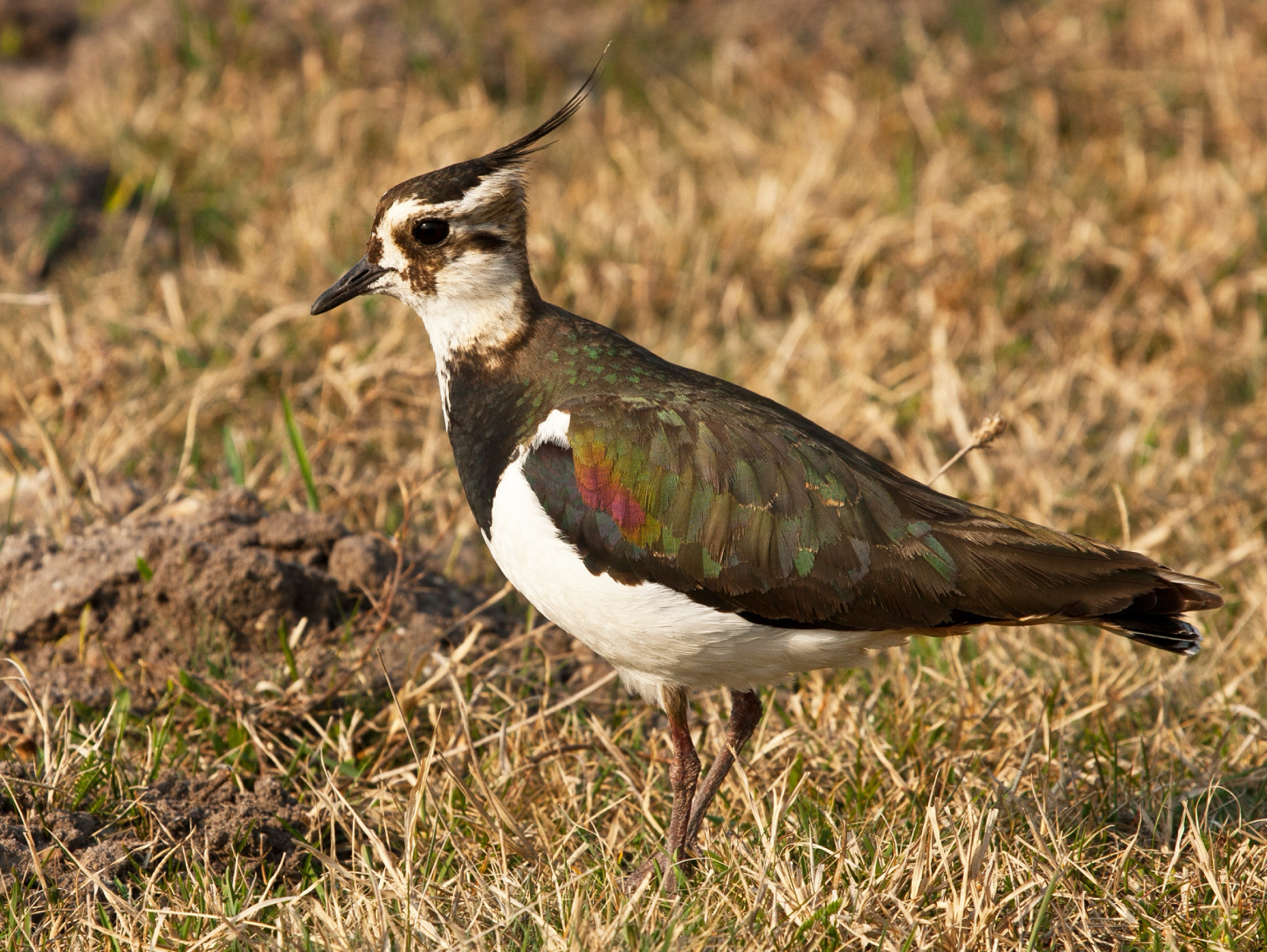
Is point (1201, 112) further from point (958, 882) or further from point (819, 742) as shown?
point (958, 882)

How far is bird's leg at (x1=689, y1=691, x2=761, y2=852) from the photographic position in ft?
12.0

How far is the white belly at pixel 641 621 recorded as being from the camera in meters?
3.40

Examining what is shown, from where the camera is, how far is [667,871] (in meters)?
3.30

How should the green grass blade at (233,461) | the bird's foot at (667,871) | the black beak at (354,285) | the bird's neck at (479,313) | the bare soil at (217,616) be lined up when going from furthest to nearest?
the green grass blade at (233,461) → the bare soil at (217,616) → the black beak at (354,285) → the bird's neck at (479,313) → the bird's foot at (667,871)

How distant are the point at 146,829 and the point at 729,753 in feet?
5.05

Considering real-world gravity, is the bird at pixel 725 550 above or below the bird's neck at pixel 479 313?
below

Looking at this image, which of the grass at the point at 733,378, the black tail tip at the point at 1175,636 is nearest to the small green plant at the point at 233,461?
the grass at the point at 733,378

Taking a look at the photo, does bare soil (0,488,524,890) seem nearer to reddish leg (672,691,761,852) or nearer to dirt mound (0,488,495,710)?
dirt mound (0,488,495,710)

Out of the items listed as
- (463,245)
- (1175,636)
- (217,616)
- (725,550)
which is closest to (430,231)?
(463,245)

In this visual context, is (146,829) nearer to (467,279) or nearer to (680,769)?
(680,769)

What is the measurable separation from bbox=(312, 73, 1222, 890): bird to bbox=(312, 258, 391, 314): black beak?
0.59 metres

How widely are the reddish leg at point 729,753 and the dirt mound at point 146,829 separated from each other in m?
1.07

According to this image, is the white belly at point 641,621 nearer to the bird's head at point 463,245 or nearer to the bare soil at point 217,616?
the bird's head at point 463,245

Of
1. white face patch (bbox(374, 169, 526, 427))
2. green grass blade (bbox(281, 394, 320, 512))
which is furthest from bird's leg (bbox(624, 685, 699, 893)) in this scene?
green grass blade (bbox(281, 394, 320, 512))
